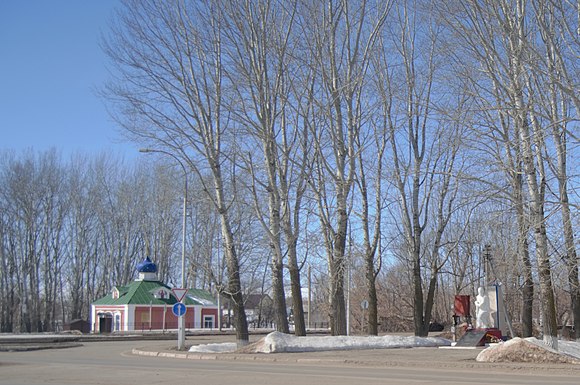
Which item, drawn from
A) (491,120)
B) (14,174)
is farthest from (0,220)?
(491,120)

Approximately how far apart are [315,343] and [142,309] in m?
44.5

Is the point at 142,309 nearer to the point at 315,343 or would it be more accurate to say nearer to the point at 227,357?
the point at 315,343

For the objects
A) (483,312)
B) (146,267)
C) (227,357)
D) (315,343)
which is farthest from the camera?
(146,267)

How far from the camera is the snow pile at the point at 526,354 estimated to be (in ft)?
61.7

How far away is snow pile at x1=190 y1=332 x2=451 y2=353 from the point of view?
24.5 m

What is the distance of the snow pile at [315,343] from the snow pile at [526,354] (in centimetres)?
682

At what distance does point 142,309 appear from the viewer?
66562 mm

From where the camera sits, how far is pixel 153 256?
81.8 meters

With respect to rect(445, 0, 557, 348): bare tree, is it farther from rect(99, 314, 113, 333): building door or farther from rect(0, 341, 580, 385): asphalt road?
rect(99, 314, 113, 333): building door

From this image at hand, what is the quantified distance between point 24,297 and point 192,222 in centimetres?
2355

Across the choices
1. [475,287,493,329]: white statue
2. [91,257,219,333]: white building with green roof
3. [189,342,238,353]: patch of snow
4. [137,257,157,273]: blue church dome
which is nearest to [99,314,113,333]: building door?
[91,257,219,333]: white building with green roof

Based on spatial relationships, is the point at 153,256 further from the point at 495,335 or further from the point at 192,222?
the point at 495,335

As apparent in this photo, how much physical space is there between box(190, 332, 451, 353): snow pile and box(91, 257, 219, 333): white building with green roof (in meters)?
39.3

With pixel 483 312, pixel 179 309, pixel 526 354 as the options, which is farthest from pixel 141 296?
pixel 526 354
